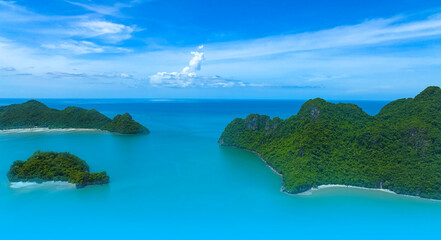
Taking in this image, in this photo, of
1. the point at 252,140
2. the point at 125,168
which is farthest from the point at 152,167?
the point at 252,140

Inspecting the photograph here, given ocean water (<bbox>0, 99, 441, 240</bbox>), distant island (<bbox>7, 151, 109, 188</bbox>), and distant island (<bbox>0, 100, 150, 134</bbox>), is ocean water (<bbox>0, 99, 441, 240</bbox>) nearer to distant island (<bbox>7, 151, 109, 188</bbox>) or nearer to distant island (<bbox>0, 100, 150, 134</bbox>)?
distant island (<bbox>7, 151, 109, 188</bbox>)

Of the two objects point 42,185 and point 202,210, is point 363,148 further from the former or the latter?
point 42,185

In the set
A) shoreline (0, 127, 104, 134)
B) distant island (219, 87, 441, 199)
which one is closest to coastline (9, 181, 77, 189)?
distant island (219, 87, 441, 199)

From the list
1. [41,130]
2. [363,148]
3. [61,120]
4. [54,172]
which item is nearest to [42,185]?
[54,172]

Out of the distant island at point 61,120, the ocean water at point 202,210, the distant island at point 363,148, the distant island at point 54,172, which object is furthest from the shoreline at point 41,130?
the distant island at point 363,148

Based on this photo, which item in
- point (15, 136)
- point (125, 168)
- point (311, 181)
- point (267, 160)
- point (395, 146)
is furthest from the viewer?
point (15, 136)

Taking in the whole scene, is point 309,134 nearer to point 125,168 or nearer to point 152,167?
point 152,167
